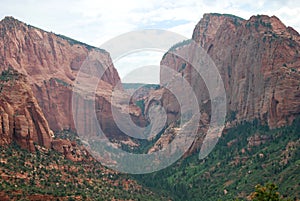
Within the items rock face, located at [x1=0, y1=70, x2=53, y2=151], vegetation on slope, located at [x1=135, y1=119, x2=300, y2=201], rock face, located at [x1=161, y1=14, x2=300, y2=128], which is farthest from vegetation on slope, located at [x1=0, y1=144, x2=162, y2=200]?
rock face, located at [x1=161, y1=14, x2=300, y2=128]

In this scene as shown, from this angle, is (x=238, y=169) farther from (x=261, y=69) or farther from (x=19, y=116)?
(x=19, y=116)

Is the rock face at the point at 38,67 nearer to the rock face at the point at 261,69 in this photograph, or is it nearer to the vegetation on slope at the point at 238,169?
the vegetation on slope at the point at 238,169

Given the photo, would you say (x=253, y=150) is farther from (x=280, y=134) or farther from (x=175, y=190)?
(x=175, y=190)

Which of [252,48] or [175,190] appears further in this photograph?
[252,48]

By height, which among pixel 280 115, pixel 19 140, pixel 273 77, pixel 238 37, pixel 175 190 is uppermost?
pixel 238 37

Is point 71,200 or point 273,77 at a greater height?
point 273,77

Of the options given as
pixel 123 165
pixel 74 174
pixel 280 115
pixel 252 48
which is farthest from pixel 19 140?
pixel 252 48

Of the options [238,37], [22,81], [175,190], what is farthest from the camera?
[238,37]
